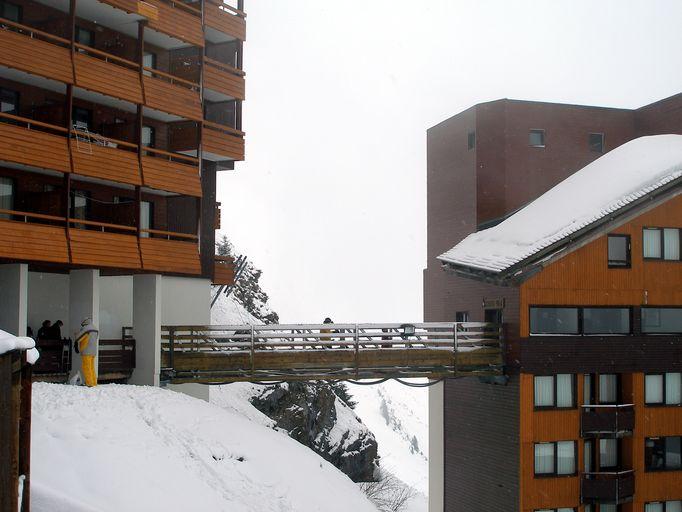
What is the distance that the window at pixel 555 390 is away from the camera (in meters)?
30.2

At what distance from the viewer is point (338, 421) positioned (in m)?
54.7

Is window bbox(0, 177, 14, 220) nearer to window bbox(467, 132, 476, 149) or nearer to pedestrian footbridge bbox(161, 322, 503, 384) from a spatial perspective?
pedestrian footbridge bbox(161, 322, 503, 384)

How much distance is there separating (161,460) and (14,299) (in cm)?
816

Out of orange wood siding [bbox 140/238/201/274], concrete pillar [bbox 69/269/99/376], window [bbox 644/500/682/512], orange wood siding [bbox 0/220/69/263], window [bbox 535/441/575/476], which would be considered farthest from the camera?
window [bbox 644/500/682/512]

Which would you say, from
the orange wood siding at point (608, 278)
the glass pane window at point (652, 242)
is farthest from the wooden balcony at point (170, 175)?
the glass pane window at point (652, 242)

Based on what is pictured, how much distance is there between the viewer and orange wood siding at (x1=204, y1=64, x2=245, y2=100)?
32750mm

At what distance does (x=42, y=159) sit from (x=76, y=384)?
6.64 meters

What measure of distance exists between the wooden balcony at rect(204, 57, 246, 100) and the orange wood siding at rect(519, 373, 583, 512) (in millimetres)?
15764

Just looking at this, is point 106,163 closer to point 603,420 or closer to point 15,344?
point 15,344

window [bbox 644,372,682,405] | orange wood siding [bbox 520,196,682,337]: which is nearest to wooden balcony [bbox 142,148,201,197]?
orange wood siding [bbox 520,196,682,337]

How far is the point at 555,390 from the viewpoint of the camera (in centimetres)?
3030

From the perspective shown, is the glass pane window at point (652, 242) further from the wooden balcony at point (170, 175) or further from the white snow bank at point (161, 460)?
the wooden balcony at point (170, 175)

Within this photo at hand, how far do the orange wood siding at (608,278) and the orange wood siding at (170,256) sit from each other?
11.6 m

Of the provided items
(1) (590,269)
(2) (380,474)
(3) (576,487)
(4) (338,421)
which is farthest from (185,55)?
(2) (380,474)
